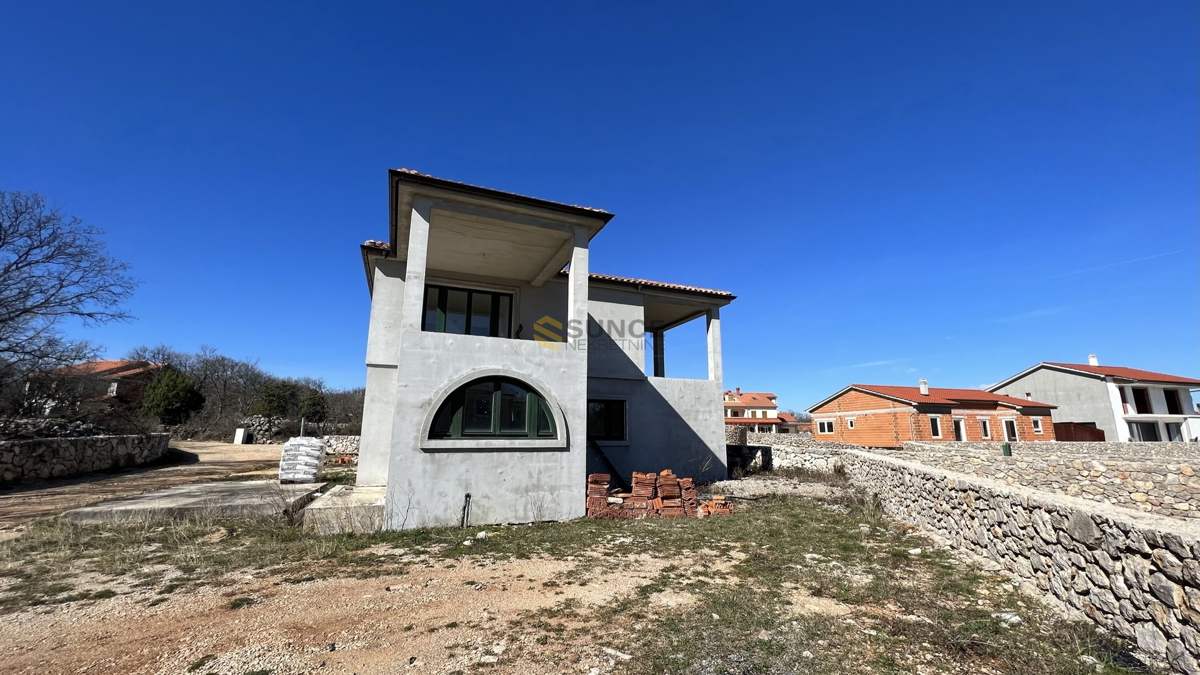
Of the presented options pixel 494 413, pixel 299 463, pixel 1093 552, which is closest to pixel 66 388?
pixel 299 463

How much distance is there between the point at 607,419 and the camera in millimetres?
13227

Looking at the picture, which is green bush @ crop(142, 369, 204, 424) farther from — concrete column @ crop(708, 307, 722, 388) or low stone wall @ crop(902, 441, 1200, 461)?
low stone wall @ crop(902, 441, 1200, 461)

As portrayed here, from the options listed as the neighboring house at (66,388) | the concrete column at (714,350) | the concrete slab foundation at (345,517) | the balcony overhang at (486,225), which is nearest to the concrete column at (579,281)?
the balcony overhang at (486,225)

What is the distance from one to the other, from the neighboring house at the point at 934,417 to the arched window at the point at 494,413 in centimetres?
2987

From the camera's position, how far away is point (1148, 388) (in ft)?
116

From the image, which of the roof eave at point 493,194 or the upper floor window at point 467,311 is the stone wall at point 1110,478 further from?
the upper floor window at point 467,311

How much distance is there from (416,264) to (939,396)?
36727 millimetres

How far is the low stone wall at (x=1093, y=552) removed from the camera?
3.19 m

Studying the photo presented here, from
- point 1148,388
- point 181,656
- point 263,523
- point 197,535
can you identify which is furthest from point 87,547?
point 1148,388

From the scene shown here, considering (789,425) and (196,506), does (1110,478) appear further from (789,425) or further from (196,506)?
(789,425)

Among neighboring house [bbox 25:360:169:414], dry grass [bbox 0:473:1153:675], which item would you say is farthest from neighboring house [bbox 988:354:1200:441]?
neighboring house [bbox 25:360:169:414]

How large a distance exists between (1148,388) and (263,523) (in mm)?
56688

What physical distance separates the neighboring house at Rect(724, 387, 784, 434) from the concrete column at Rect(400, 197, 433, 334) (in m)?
57.4

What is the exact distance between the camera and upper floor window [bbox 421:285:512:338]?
1128 cm
